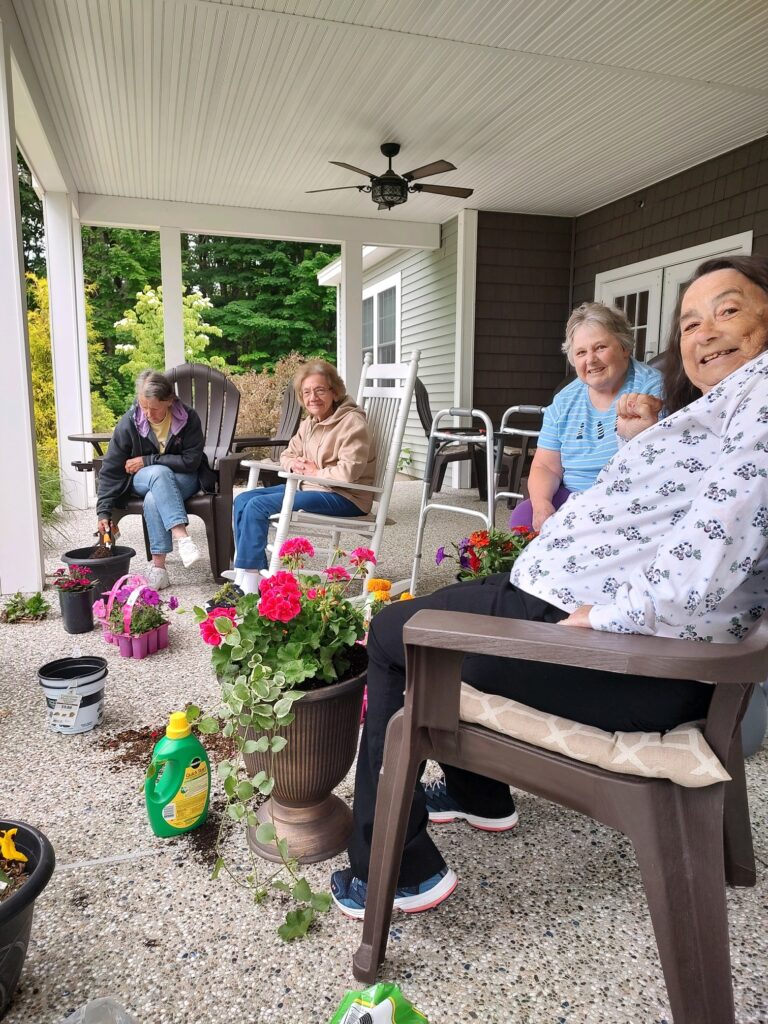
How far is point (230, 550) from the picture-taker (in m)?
3.42

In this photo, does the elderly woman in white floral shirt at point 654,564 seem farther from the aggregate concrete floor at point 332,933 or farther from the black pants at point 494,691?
the aggregate concrete floor at point 332,933

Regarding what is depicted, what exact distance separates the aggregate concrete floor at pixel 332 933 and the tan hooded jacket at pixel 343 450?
1.37 meters

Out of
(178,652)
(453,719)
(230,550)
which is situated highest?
(453,719)

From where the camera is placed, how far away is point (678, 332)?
4.28ft

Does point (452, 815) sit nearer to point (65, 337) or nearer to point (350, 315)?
point (65, 337)

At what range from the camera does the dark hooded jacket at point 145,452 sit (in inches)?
133

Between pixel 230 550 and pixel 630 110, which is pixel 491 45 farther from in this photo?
pixel 230 550

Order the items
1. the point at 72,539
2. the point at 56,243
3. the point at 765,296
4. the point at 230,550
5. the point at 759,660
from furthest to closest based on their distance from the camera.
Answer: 1. the point at 56,243
2. the point at 72,539
3. the point at 230,550
4. the point at 765,296
5. the point at 759,660

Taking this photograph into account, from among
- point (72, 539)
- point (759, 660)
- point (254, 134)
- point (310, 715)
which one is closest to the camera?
point (759, 660)

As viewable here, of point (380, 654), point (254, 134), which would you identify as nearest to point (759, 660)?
point (380, 654)

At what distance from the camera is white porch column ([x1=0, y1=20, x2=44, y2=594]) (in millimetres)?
2973

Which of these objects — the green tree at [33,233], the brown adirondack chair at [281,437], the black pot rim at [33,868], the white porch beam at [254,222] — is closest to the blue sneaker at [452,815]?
the black pot rim at [33,868]

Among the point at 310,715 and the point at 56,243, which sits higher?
the point at 56,243

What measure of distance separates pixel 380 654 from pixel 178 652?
5.44 ft
